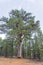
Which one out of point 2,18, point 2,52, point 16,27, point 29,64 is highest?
point 2,18

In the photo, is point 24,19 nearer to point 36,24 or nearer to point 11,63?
point 36,24

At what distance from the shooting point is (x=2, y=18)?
27.5 meters

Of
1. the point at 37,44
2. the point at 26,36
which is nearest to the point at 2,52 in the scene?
the point at 37,44

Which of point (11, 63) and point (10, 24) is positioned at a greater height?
point (10, 24)

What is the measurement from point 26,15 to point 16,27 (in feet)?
8.74

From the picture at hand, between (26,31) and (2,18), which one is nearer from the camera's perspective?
(26,31)

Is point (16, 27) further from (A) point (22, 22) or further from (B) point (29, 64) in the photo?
(B) point (29, 64)

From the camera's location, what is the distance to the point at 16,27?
2636cm

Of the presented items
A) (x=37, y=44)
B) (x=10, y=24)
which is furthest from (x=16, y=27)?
(x=37, y=44)

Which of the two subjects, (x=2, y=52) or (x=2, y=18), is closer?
(x=2, y=18)

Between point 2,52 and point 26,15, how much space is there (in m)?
12.7

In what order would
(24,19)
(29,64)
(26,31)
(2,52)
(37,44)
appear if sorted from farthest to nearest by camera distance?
(2,52), (37,44), (24,19), (26,31), (29,64)

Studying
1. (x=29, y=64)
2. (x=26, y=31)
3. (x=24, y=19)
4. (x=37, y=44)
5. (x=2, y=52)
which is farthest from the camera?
(x=2, y=52)

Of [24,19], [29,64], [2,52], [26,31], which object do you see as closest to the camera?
[29,64]
